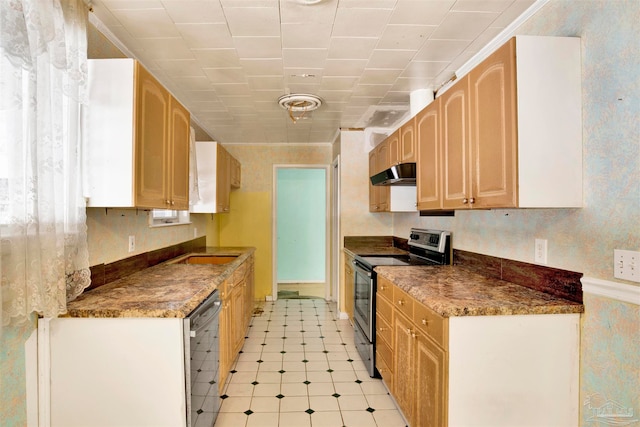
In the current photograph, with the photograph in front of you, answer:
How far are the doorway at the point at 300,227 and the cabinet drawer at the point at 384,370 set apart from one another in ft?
11.6

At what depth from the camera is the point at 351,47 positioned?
2.12 meters

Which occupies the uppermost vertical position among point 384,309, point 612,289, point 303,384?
point 612,289

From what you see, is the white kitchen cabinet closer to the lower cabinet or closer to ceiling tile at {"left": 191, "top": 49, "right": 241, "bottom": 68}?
the lower cabinet

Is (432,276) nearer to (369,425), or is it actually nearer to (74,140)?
(369,425)

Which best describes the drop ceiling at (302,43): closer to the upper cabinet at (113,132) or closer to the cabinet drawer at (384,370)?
the upper cabinet at (113,132)

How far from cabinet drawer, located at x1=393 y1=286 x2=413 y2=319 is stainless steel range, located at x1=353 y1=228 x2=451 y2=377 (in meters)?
0.43

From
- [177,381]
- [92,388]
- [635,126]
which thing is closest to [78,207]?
[92,388]

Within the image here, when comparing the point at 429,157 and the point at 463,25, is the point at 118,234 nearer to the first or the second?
the point at 429,157

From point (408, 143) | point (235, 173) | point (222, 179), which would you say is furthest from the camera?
point (235, 173)

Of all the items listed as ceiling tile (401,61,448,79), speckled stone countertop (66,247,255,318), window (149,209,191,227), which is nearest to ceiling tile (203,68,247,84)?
window (149,209,191,227)

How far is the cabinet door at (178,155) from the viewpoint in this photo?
6.82 ft

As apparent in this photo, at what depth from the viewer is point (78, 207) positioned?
1.53m

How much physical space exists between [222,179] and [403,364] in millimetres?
2643

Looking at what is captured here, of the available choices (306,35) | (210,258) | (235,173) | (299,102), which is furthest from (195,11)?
(235,173)
